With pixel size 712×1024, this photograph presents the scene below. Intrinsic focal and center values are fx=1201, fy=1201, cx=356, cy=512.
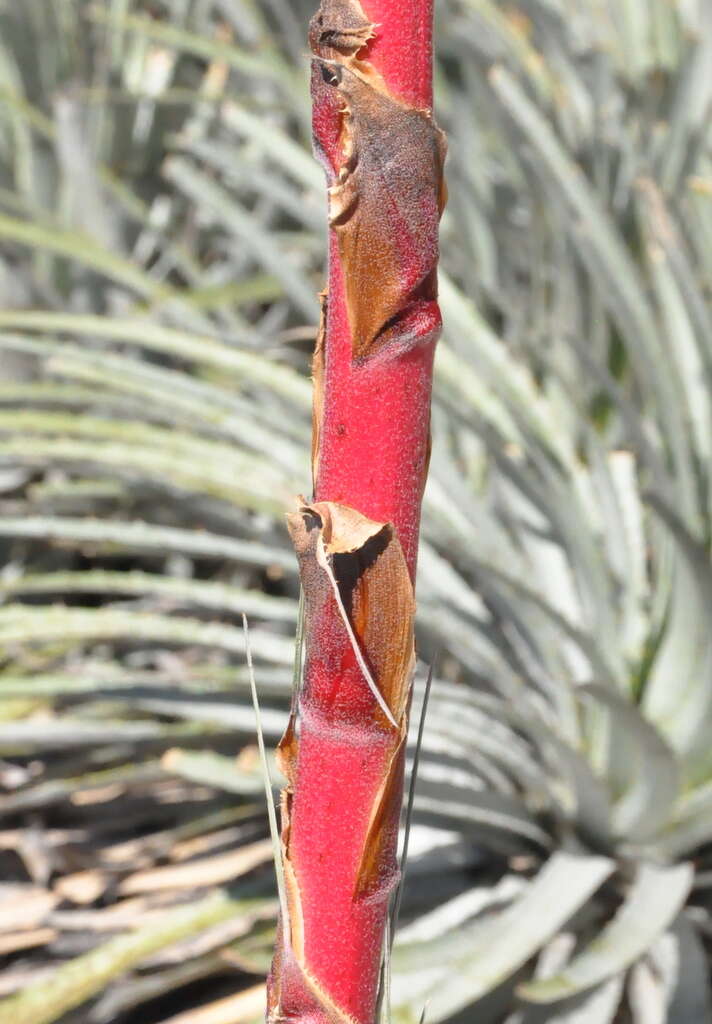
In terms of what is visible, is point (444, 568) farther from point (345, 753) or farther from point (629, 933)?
point (345, 753)

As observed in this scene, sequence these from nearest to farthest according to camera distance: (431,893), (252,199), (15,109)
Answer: (431,893)
(15,109)
(252,199)

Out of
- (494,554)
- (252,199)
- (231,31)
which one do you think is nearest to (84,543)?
(494,554)

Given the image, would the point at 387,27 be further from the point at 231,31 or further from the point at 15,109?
the point at 231,31

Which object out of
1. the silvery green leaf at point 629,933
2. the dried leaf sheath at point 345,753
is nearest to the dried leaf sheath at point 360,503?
the dried leaf sheath at point 345,753

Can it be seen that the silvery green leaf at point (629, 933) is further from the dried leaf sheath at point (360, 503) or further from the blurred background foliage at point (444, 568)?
the dried leaf sheath at point (360, 503)

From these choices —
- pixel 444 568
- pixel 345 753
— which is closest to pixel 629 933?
pixel 444 568

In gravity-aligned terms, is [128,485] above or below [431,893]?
above
